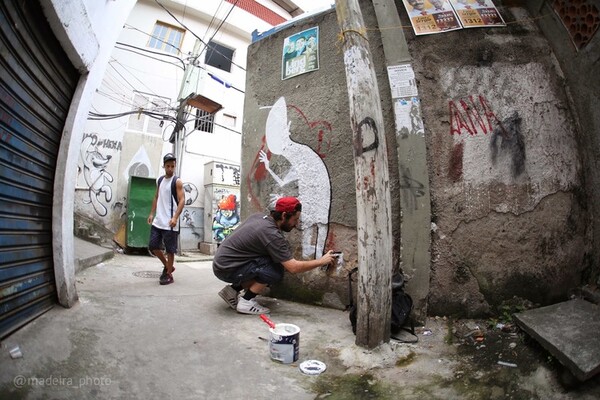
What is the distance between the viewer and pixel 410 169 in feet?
9.33

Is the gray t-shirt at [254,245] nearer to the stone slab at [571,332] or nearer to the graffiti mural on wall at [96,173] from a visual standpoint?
the stone slab at [571,332]

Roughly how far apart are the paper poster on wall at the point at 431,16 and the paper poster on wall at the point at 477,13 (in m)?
0.07

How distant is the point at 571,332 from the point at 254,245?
2.36m

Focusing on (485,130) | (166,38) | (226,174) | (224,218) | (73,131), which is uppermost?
(166,38)

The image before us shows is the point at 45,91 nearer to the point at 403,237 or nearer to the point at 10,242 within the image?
the point at 10,242

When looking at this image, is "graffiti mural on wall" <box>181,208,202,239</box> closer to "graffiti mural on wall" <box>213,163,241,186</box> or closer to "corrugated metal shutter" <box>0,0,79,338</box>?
"graffiti mural on wall" <box>213,163,241,186</box>

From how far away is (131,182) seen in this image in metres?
8.66

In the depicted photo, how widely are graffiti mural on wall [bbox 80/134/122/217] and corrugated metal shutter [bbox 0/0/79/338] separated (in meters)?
8.16

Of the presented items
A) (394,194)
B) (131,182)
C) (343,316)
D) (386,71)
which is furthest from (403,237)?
(131,182)

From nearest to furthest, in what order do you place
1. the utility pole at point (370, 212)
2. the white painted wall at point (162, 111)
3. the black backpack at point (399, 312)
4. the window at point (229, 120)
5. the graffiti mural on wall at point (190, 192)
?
the utility pole at point (370, 212) < the black backpack at point (399, 312) < the white painted wall at point (162, 111) < the graffiti mural on wall at point (190, 192) < the window at point (229, 120)

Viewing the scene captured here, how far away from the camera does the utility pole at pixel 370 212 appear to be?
7.45 ft

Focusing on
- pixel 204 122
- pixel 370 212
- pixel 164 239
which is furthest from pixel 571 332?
pixel 204 122

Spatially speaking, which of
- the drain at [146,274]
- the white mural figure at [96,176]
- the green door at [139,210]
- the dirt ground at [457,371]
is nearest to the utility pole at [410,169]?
the dirt ground at [457,371]

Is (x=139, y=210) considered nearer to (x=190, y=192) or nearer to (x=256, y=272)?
(x=190, y=192)
